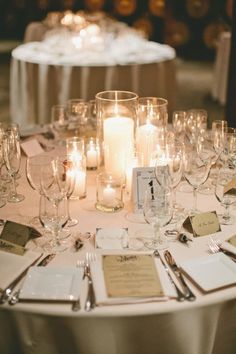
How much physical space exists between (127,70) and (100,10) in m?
6.08

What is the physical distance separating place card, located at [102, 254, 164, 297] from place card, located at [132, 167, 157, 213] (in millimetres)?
349

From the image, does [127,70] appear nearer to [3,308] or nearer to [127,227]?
[127,227]

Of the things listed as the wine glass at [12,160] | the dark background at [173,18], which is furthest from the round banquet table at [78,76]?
the dark background at [173,18]

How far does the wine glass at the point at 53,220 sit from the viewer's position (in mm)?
1569

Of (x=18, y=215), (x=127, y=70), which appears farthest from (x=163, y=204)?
(x=127, y=70)

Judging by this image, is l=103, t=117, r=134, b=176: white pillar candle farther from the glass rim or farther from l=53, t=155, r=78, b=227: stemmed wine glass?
l=53, t=155, r=78, b=227: stemmed wine glass

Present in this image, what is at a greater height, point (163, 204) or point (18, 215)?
point (163, 204)

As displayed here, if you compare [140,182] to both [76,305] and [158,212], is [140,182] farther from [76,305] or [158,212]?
[76,305]

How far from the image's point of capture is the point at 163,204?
160 cm

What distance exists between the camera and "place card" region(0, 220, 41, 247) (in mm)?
1591

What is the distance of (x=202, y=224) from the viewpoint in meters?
1.69

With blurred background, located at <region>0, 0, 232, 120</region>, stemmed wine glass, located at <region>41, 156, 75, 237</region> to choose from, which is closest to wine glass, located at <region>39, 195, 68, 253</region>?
stemmed wine glass, located at <region>41, 156, 75, 237</region>

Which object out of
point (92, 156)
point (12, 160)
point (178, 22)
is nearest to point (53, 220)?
point (12, 160)

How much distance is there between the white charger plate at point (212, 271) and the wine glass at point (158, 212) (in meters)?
0.15
